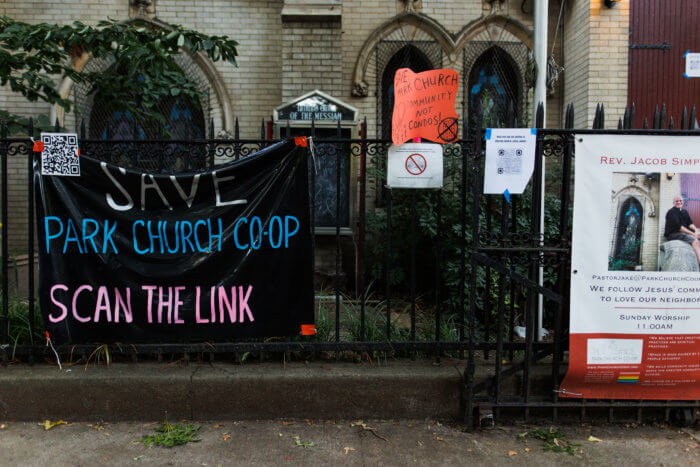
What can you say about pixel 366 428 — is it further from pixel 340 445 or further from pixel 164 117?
pixel 164 117

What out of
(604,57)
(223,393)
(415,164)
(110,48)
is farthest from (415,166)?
(604,57)

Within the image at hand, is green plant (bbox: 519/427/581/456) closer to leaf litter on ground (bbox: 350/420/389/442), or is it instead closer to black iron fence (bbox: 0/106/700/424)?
black iron fence (bbox: 0/106/700/424)

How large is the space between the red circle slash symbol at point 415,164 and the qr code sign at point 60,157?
8.02 feet

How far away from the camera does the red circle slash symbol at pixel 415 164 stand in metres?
3.54

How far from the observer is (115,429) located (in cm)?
327

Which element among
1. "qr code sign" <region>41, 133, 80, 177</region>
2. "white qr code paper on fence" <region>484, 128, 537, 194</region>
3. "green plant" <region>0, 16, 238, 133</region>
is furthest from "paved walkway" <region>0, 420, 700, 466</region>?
"green plant" <region>0, 16, 238, 133</region>

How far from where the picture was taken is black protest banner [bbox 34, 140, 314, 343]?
11.2 feet

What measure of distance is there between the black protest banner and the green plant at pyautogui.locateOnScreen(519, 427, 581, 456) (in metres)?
1.96

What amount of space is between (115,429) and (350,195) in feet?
12.9

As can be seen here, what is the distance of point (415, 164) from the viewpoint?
3.54 meters

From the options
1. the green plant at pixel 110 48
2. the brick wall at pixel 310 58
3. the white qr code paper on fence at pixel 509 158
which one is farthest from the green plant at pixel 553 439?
the brick wall at pixel 310 58

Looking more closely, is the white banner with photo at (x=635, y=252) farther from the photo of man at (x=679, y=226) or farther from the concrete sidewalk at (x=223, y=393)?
the concrete sidewalk at (x=223, y=393)

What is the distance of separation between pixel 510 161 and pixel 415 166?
2.28 feet

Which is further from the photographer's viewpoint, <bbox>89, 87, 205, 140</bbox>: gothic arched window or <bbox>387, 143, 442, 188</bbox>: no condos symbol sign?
<bbox>89, 87, 205, 140</bbox>: gothic arched window
